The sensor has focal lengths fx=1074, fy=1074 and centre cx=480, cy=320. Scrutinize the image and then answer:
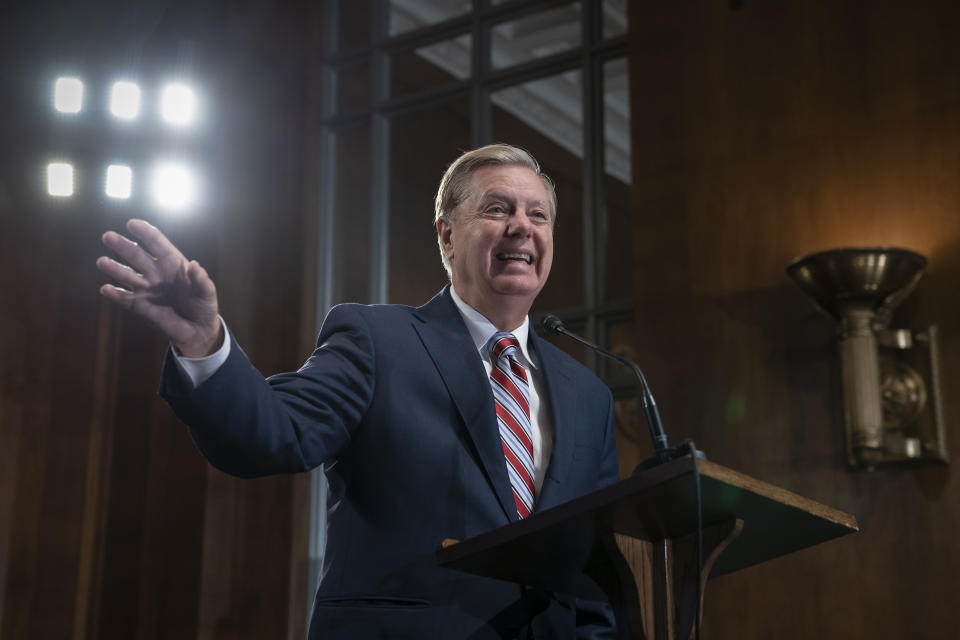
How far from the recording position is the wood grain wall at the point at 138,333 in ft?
16.3

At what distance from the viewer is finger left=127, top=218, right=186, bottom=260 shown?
1.20 m

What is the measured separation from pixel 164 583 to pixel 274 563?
523 mm

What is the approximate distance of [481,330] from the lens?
78.7 inches

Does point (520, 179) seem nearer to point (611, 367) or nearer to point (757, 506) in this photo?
point (757, 506)

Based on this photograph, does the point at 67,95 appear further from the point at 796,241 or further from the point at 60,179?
the point at 796,241

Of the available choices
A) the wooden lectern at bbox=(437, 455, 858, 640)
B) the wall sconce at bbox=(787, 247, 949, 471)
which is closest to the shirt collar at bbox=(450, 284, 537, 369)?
the wooden lectern at bbox=(437, 455, 858, 640)

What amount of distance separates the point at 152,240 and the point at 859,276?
8.97 ft

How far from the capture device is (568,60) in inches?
195

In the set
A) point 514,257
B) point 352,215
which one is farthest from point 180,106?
point 514,257

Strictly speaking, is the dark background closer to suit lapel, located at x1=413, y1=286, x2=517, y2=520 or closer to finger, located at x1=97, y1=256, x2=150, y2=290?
suit lapel, located at x1=413, y1=286, x2=517, y2=520

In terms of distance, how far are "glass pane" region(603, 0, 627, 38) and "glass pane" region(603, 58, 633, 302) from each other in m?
0.14

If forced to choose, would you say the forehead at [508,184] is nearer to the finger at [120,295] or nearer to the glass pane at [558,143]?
the finger at [120,295]

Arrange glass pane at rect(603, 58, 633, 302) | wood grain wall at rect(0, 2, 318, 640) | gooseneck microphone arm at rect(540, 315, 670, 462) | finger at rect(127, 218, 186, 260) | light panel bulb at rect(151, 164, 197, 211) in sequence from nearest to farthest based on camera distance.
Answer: finger at rect(127, 218, 186, 260) < gooseneck microphone arm at rect(540, 315, 670, 462) < glass pane at rect(603, 58, 633, 302) < wood grain wall at rect(0, 2, 318, 640) < light panel bulb at rect(151, 164, 197, 211)

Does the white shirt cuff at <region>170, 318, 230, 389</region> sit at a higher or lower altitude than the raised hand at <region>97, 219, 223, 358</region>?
lower
